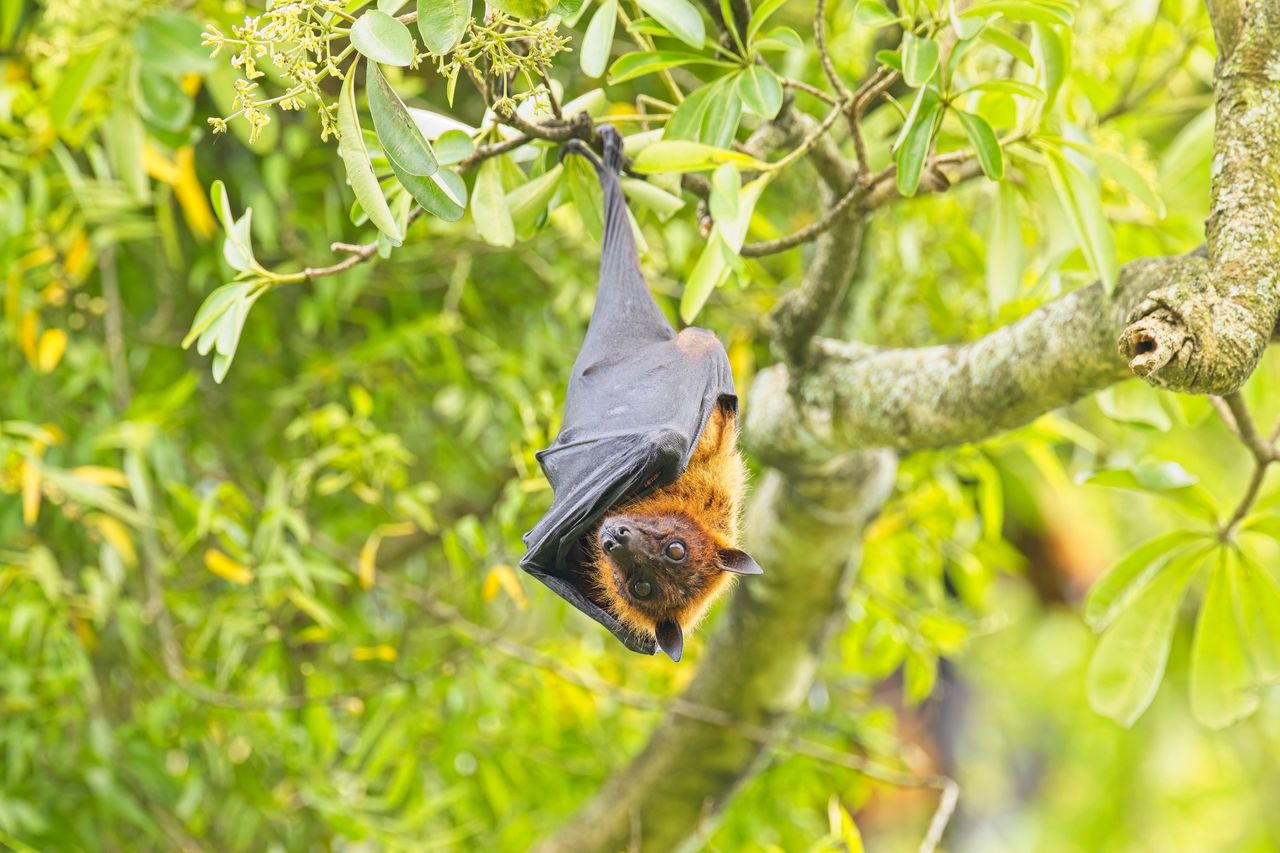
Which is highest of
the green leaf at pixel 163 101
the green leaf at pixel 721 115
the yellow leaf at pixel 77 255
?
the green leaf at pixel 721 115

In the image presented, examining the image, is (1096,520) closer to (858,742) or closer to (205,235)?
(858,742)

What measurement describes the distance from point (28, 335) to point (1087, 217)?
2562mm

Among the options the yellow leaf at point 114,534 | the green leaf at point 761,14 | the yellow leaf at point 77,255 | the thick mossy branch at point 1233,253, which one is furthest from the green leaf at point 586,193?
the yellow leaf at point 77,255

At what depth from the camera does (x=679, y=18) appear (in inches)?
64.8

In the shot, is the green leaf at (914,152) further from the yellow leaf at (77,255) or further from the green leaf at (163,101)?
the yellow leaf at (77,255)

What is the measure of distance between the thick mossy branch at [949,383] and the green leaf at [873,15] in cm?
52

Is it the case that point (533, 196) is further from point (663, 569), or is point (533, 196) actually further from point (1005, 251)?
point (1005, 251)

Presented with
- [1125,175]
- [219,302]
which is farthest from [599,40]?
[1125,175]

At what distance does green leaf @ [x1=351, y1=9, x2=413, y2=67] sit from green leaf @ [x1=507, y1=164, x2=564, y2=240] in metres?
0.55

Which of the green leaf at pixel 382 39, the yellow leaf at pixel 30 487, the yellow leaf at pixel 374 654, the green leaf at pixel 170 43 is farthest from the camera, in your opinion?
the yellow leaf at pixel 374 654

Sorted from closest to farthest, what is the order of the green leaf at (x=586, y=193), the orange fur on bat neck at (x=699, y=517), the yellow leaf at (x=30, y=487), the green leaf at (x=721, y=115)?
the green leaf at (x=721, y=115)
the green leaf at (x=586, y=193)
the orange fur on bat neck at (x=699, y=517)
the yellow leaf at (x=30, y=487)

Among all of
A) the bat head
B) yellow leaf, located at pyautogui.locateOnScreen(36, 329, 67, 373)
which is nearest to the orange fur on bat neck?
the bat head

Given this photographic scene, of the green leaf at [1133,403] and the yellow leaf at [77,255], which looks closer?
the green leaf at [1133,403]

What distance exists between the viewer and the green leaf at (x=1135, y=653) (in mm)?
2451
